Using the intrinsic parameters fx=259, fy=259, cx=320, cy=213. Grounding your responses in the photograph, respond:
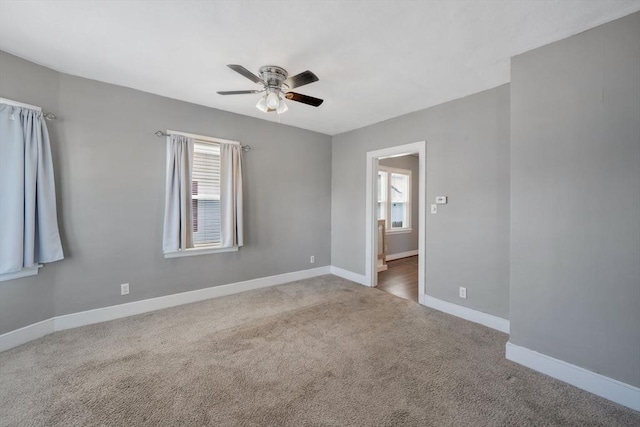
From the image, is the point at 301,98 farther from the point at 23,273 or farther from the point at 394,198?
the point at 394,198

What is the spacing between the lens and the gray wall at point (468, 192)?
282 cm

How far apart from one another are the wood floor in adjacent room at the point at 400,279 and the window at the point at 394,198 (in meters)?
0.95

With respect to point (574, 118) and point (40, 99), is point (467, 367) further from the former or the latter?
point (40, 99)

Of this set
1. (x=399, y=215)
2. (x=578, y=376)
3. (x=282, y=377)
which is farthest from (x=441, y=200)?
(x=399, y=215)

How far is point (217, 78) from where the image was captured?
108 inches

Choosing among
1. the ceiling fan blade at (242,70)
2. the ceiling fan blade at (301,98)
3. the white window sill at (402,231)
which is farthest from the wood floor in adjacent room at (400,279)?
the ceiling fan blade at (242,70)

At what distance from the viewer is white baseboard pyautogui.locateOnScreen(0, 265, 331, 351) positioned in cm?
242

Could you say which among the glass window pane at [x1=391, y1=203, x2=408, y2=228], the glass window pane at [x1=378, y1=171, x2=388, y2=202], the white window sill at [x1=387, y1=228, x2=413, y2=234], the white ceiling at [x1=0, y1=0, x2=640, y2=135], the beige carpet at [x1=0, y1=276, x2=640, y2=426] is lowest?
the beige carpet at [x1=0, y1=276, x2=640, y2=426]

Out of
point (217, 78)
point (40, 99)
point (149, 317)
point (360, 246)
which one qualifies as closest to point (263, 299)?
point (149, 317)

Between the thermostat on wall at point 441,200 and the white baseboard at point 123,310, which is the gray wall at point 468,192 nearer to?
the thermostat on wall at point 441,200

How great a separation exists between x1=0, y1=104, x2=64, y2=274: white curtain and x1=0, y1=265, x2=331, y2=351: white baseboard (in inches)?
24.8

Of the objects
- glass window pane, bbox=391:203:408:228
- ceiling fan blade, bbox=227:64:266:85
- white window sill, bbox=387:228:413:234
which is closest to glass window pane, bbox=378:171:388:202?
glass window pane, bbox=391:203:408:228

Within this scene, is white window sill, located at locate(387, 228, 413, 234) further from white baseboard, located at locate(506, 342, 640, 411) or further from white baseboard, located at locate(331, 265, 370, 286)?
white baseboard, located at locate(506, 342, 640, 411)

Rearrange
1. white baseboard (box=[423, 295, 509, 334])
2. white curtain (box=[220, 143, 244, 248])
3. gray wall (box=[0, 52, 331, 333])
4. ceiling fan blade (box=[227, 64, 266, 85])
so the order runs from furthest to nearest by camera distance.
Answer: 1. white curtain (box=[220, 143, 244, 248])
2. white baseboard (box=[423, 295, 509, 334])
3. gray wall (box=[0, 52, 331, 333])
4. ceiling fan blade (box=[227, 64, 266, 85])
